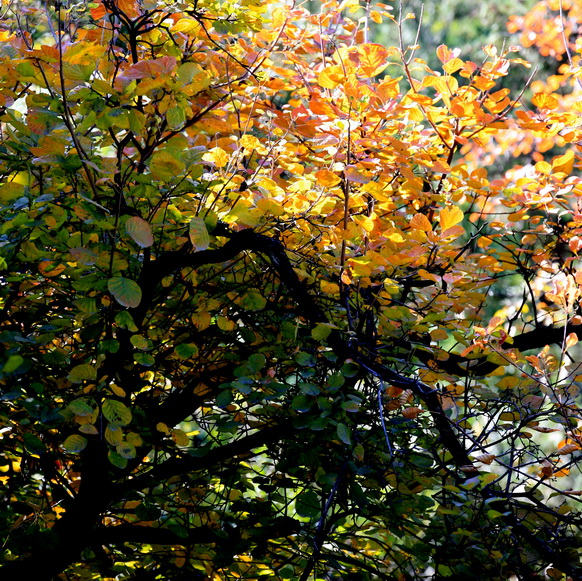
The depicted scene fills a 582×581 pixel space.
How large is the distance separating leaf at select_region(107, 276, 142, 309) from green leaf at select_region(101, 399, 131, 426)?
249mm

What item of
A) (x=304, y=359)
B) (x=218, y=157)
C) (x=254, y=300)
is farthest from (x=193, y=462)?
(x=218, y=157)

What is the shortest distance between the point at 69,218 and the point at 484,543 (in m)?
1.49

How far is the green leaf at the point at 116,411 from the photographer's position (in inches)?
62.7

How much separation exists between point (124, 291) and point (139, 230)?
144 millimetres

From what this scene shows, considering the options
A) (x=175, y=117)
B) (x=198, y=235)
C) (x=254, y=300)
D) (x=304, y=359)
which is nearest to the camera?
(x=198, y=235)

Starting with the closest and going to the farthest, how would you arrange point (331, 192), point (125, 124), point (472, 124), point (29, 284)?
point (125, 124), point (331, 192), point (29, 284), point (472, 124)

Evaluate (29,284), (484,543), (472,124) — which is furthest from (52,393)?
(472,124)

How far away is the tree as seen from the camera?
1670 millimetres

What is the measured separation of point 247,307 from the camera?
2.01m

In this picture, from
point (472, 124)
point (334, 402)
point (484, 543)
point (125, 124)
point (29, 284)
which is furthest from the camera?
point (472, 124)

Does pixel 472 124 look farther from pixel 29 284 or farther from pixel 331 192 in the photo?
pixel 29 284

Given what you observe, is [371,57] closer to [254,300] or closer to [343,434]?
[254,300]

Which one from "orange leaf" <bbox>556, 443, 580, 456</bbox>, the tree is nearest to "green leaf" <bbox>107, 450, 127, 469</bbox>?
the tree

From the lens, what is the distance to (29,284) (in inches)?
84.5
